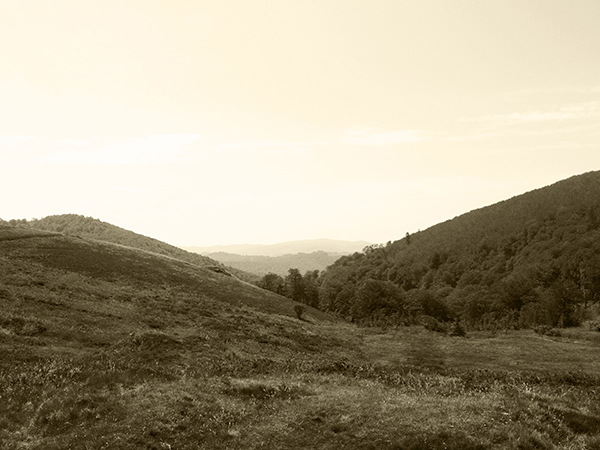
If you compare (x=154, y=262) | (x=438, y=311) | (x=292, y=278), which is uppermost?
(x=154, y=262)

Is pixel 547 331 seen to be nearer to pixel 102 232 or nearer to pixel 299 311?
pixel 299 311

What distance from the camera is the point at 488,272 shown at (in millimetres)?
133000

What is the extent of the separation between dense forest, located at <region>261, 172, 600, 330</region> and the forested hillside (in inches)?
10.8

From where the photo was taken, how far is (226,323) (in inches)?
1810

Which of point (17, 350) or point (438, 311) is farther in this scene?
point (438, 311)

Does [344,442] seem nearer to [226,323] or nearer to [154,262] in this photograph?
[226,323]

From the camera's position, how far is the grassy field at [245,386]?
14883 millimetres

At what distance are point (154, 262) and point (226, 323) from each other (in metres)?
32.9

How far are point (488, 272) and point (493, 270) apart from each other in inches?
81.5

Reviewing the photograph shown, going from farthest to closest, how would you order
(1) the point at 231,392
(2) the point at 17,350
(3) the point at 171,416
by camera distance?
(2) the point at 17,350 → (1) the point at 231,392 → (3) the point at 171,416

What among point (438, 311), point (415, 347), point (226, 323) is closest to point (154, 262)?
point (226, 323)

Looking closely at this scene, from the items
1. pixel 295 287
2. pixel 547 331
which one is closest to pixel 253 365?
pixel 547 331

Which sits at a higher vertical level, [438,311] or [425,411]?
[425,411]

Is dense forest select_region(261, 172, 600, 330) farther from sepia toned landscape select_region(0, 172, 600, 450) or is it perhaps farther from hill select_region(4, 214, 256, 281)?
hill select_region(4, 214, 256, 281)
